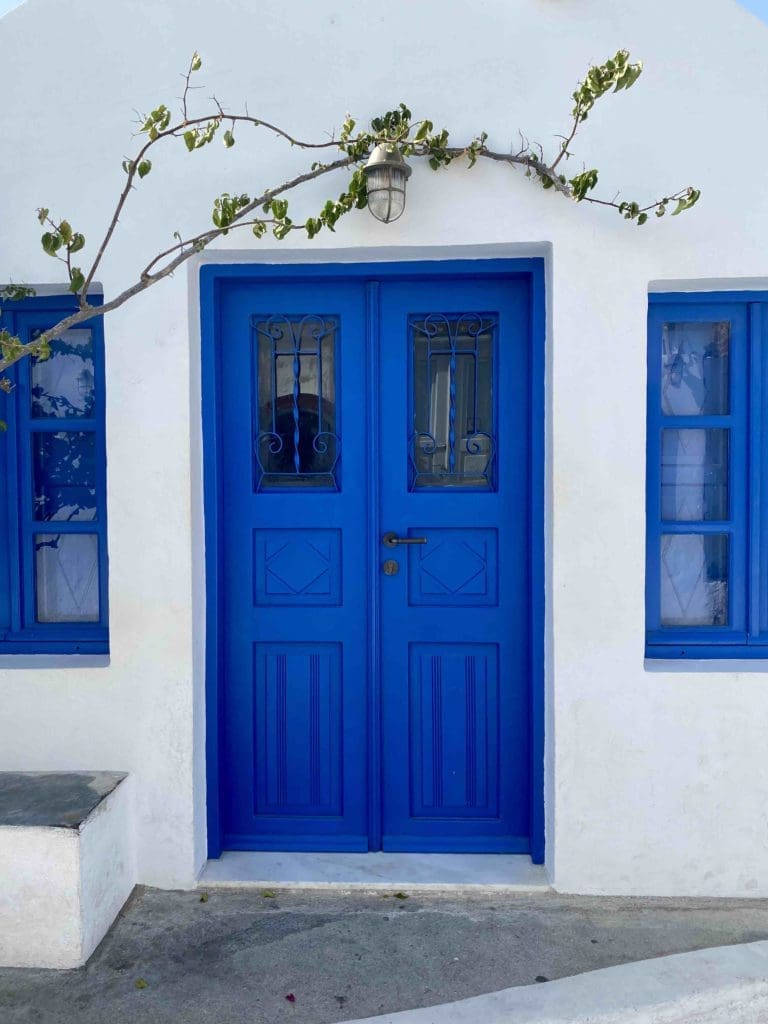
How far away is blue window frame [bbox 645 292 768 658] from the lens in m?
3.27

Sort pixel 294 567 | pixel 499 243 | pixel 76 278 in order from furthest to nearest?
pixel 294 567, pixel 499 243, pixel 76 278

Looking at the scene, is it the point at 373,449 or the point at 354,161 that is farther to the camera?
the point at 373,449

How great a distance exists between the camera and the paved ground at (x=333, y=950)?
264 centimetres

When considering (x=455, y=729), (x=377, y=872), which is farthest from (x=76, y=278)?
(x=377, y=872)

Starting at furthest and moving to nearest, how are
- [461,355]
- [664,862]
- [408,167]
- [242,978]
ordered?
[461,355] → [664,862] → [408,167] → [242,978]

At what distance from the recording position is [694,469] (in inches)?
132

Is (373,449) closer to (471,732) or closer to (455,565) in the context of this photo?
(455,565)

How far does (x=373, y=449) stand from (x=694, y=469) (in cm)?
123

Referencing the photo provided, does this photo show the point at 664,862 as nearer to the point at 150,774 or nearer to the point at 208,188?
the point at 150,774

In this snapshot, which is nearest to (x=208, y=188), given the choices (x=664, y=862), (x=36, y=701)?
(x=36, y=701)

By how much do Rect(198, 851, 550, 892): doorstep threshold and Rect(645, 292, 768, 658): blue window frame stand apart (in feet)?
3.29

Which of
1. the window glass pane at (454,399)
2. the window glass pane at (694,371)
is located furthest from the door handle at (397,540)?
the window glass pane at (694,371)

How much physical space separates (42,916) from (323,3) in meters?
3.23

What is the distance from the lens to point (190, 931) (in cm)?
300
